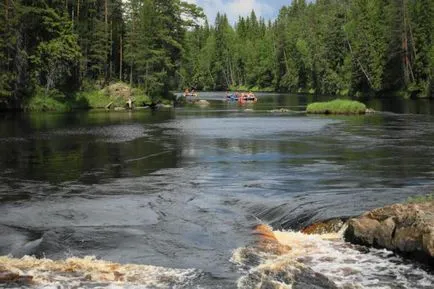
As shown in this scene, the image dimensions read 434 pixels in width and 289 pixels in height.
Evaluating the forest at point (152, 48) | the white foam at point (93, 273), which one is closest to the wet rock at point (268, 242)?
the white foam at point (93, 273)

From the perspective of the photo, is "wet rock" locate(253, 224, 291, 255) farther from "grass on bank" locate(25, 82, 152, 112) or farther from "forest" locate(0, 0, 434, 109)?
"grass on bank" locate(25, 82, 152, 112)

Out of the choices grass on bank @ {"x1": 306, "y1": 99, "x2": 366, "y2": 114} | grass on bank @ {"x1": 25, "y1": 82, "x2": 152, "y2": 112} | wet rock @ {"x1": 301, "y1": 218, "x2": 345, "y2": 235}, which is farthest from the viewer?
grass on bank @ {"x1": 25, "y1": 82, "x2": 152, "y2": 112}

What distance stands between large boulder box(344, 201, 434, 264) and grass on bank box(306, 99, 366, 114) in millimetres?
44221

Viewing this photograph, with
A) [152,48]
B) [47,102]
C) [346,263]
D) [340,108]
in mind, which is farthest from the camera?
[152,48]

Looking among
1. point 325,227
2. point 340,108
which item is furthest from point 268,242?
point 340,108

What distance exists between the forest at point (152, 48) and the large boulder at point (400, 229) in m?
49.5

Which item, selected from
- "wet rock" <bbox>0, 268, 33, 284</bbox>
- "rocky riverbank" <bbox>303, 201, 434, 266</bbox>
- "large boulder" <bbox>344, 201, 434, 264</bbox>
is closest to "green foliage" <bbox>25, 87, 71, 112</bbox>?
"wet rock" <bbox>0, 268, 33, 284</bbox>

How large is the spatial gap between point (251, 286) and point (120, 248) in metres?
3.84

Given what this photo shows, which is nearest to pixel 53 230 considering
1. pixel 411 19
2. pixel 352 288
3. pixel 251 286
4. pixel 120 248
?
pixel 120 248

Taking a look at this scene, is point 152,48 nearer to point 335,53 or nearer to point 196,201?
point 335,53

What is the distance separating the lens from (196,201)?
17.2m

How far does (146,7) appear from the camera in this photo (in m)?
78.6

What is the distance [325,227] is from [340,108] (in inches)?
1741

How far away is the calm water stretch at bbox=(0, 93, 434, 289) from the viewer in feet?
34.9
